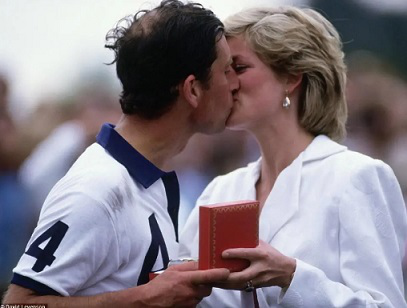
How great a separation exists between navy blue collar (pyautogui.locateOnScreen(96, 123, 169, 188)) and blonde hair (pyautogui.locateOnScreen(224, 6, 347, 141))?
0.70 metres

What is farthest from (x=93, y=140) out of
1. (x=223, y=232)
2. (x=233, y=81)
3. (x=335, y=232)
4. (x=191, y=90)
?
(x=223, y=232)

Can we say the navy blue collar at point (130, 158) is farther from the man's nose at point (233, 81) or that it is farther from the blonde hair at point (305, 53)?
the blonde hair at point (305, 53)

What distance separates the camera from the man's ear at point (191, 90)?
298 centimetres

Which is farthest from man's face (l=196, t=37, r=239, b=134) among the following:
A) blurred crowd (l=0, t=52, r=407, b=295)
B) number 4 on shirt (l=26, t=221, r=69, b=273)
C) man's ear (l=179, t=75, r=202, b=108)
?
blurred crowd (l=0, t=52, r=407, b=295)

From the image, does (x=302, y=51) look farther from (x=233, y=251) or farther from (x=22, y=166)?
(x=22, y=166)

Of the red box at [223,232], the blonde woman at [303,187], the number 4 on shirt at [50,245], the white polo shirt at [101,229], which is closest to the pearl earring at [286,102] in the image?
the blonde woman at [303,187]

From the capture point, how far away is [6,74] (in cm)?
538

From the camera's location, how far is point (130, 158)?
9.43ft

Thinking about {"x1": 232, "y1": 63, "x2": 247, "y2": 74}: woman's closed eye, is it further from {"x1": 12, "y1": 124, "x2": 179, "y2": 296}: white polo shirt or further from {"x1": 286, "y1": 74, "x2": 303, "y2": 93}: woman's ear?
{"x1": 12, "y1": 124, "x2": 179, "y2": 296}: white polo shirt

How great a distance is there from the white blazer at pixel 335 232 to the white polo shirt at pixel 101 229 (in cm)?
39

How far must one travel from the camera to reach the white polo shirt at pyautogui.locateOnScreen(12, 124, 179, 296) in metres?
2.65

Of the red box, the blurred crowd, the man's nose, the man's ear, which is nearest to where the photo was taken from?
the red box

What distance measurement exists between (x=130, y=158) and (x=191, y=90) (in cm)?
30

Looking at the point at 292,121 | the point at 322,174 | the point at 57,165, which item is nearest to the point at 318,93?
the point at 292,121
